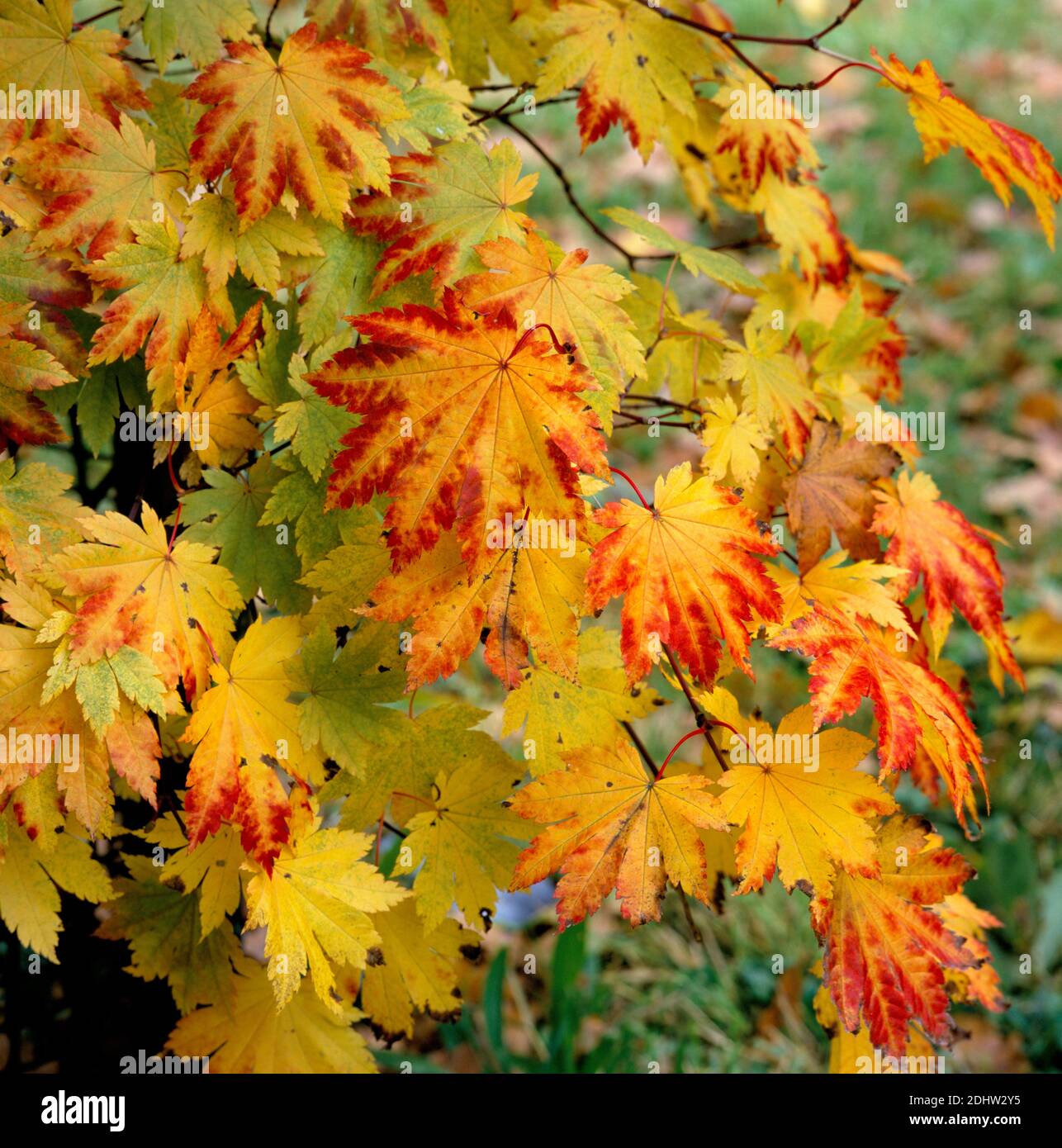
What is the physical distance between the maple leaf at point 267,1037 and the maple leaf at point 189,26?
3.98ft

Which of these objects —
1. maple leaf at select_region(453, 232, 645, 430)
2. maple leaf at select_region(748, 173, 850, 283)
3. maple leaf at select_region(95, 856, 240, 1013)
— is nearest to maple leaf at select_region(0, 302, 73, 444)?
maple leaf at select_region(453, 232, 645, 430)

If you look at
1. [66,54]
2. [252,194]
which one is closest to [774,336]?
[252,194]

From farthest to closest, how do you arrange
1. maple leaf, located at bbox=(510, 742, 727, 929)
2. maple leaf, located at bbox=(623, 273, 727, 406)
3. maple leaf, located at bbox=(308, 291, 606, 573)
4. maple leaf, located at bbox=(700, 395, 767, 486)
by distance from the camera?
maple leaf, located at bbox=(623, 273, 727, 406), maple leaf, located at bbox=(700, 395, 767, 486), maple leaf, located at bbox=(510, 742, 727, 929), maple leaf, located at bbox=(308, 291, 606, 573)

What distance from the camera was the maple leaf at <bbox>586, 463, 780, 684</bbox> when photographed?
108 cm

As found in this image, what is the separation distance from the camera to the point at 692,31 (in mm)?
1424

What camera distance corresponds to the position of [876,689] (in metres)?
1.13

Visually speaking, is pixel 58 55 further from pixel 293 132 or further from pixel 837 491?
pixel 837 491

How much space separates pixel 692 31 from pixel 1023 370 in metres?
3.60

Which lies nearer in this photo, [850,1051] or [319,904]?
[319,904]

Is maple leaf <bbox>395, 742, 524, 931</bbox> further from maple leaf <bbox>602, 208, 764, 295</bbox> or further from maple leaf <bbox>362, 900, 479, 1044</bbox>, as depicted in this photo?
maple leaf <bbox>602, 208, 764, 295</bbox>

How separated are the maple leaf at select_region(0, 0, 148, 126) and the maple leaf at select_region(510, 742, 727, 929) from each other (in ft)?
3.12

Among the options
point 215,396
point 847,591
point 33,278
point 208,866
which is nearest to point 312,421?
point 215,396

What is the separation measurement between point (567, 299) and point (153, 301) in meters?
0.47

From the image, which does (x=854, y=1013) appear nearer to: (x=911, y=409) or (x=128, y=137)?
(x=128, y=137)
